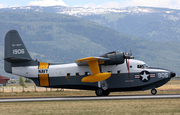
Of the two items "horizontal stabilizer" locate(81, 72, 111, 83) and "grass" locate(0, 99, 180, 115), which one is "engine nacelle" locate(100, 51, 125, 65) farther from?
"grass" locate(0, 99, 180, 115)

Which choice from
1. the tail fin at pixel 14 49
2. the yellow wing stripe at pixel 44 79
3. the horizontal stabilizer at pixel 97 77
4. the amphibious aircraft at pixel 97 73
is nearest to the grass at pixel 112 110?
the horizontal stabilizer at pixel 97 77

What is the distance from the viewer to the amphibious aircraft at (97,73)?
117 ft

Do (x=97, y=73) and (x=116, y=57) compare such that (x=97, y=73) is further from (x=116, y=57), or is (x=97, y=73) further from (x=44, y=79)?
(x=44, y=79)

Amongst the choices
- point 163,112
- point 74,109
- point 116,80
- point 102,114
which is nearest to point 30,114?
point 74,109

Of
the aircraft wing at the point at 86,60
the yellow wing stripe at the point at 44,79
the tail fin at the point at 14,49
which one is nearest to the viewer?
the aircraft wing at the point at 86,60

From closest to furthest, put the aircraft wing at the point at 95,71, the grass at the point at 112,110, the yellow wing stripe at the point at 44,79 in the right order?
the grass at the point at 112,110 → the aircraft wing at the point at 95,71 → the yellow wing stripe at the point at 44,79

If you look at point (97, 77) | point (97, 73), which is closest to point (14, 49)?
point (97, 73)

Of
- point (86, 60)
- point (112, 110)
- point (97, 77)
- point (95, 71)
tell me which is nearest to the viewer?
point (112, 110)

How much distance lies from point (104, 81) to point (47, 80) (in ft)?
23.3

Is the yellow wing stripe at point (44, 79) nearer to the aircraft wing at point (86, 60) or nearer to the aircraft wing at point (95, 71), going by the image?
the aircraft wing at point (86, 60)

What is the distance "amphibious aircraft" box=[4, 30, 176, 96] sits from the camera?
35.7 meters

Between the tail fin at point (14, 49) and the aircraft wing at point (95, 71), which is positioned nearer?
the aircraft wing at point (95, 71)

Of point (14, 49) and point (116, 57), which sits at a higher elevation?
point (14, 49)

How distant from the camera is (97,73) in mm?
35531
